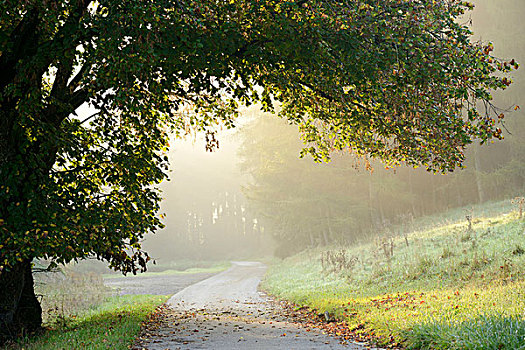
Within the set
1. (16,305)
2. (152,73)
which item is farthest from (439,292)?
(16,305)

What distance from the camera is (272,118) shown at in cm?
3394

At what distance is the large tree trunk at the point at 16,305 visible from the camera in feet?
27.7

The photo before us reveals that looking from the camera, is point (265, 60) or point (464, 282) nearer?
point (265, 60)

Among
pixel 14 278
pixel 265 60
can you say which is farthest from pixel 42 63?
pixel 14 278

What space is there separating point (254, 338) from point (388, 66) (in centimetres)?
534

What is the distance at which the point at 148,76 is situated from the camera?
668cm

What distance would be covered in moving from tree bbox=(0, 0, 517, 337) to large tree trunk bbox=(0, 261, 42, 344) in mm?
23

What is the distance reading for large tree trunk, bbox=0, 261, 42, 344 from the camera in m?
8.45

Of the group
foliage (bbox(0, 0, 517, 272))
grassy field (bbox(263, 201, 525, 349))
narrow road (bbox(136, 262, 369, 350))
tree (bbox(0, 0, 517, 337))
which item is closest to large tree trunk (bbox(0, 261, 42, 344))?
tree (bbox(0, 0, 517, 337))

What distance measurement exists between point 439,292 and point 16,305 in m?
9.03

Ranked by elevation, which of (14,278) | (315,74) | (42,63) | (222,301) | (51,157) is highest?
(42,63)

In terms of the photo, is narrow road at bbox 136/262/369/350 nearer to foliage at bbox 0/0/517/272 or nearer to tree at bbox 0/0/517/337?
foliage at bbox 0/0/517/272

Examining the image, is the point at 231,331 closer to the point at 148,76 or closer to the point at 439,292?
the point at 439,292

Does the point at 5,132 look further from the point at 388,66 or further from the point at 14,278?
the point at 388,66
